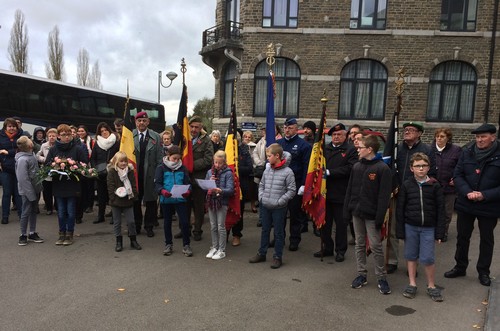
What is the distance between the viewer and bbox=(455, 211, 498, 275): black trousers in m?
4.98

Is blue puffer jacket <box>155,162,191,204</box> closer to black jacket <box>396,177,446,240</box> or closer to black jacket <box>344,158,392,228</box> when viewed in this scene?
black jacket <box>344,158,392,228</box>

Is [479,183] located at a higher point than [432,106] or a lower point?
lower

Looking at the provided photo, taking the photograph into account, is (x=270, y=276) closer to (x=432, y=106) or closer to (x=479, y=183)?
(x=479, y=183)

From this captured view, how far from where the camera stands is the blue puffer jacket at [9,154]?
773 centimetres

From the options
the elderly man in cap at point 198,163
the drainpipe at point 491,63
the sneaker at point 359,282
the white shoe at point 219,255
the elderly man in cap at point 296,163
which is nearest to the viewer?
the sneaker at point 359,282

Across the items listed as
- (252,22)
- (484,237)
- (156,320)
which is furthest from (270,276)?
(252,22)

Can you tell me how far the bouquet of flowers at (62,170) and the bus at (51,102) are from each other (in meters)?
10.2

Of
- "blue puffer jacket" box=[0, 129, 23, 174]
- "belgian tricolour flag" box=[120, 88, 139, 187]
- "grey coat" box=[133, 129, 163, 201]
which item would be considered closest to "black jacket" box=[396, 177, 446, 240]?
"grey coat" box=[133, 129, 163, 201]

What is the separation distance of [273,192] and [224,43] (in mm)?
13314

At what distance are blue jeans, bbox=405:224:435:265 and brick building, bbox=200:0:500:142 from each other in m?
12.9

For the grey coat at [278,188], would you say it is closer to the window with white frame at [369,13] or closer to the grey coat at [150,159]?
the grey coat at [150,159]

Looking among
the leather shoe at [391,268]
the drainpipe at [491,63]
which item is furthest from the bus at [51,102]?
the drainpipe at [491,63]

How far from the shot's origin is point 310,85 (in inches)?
675

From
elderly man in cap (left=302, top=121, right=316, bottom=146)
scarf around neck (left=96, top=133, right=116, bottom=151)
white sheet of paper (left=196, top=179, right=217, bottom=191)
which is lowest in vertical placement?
white sheet of paper (left=196, top=179, right=217, bottom=191)
